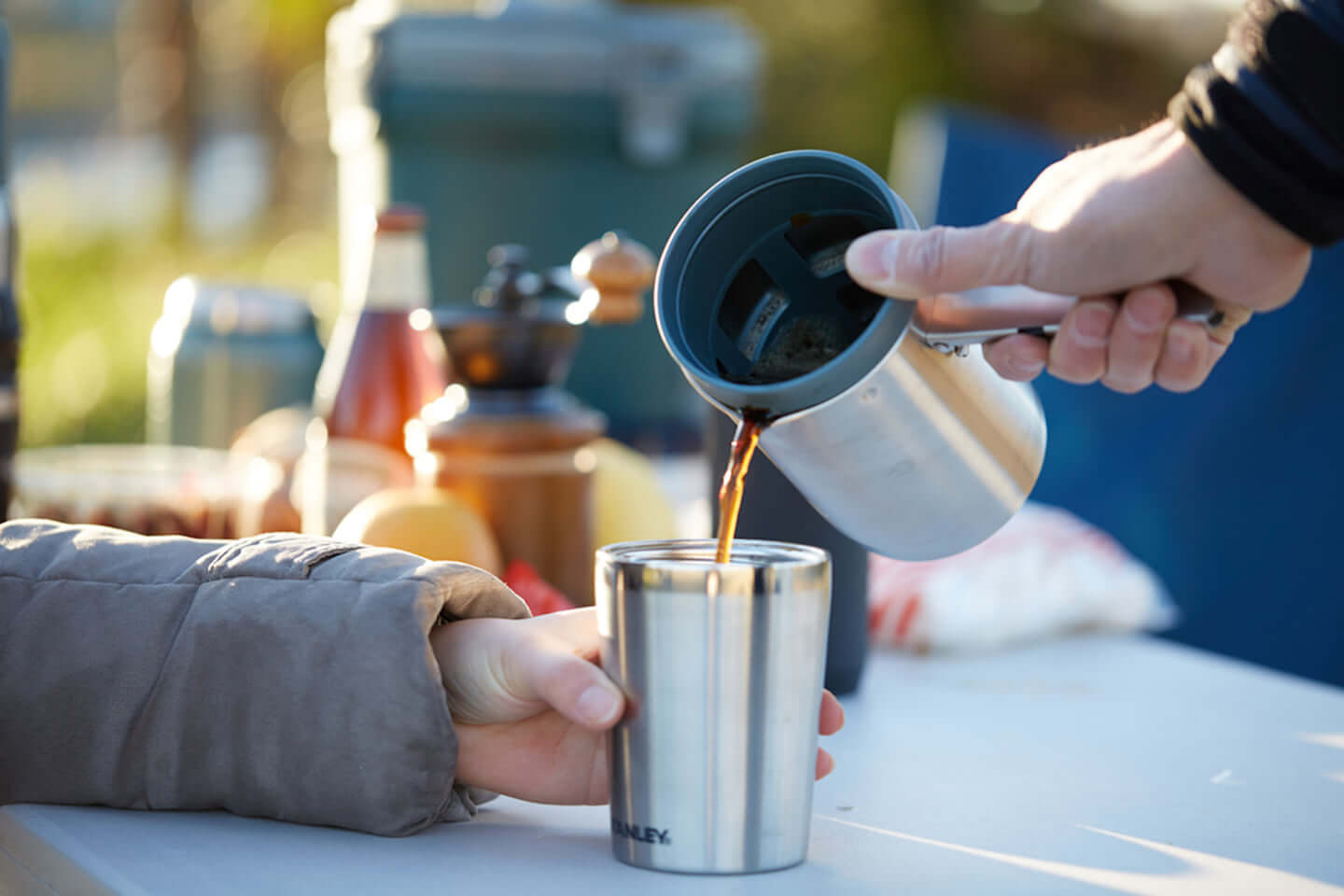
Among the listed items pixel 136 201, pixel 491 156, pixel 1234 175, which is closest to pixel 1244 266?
pixel 1234 175

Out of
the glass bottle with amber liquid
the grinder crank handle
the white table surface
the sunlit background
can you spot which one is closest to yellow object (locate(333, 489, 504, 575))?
the glass bottle with amber liquid

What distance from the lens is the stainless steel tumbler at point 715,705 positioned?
58 cm

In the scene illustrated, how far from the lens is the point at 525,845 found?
657 millimetres

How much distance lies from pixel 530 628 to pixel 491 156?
57.8 inches

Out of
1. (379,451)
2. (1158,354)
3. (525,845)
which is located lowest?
(525,845)

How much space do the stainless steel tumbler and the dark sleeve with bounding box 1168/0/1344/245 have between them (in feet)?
0.86

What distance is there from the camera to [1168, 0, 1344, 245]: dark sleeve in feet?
1.98

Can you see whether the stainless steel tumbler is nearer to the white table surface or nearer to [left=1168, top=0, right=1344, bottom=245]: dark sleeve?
the white table surface

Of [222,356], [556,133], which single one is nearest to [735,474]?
[222,356]

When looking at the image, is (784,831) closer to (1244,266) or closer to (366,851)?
(366,851)

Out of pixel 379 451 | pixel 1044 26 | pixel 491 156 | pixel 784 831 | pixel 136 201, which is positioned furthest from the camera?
pixel 1044 26

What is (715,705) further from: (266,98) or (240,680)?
(266,98)

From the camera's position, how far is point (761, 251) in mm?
713

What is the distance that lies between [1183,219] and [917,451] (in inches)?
6.4
